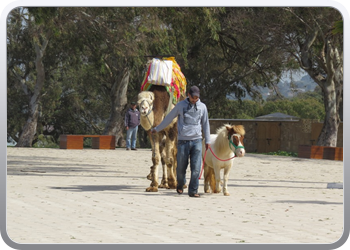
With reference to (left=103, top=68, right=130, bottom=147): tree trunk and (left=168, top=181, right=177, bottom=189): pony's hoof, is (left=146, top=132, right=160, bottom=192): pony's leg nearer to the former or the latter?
(left=168, top=181, right=177, bottom=189): pony's hoof

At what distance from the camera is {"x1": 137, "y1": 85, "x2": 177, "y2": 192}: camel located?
574 inches

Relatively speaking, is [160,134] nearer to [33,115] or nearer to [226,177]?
[226,177]

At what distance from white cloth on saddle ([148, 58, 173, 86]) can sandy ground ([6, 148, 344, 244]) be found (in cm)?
230

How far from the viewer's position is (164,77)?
14719mm

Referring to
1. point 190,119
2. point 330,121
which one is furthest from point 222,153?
point 330,121

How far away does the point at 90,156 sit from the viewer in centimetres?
2806

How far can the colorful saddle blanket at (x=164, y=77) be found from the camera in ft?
48.0

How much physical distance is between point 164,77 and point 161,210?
4.02 metres

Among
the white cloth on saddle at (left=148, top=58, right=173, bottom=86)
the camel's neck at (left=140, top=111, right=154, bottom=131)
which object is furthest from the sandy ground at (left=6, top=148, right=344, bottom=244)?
the white cloth on saddle at (left=148, top=58, right=173, bottom=86)

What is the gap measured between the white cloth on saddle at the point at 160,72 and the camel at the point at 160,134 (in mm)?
214

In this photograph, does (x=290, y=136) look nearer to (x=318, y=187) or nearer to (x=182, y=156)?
(x=318, y=187)

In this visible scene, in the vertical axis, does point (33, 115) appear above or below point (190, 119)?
below

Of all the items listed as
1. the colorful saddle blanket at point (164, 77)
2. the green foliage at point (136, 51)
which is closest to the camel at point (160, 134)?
the colorful saddle blanket at point (164, 77)
